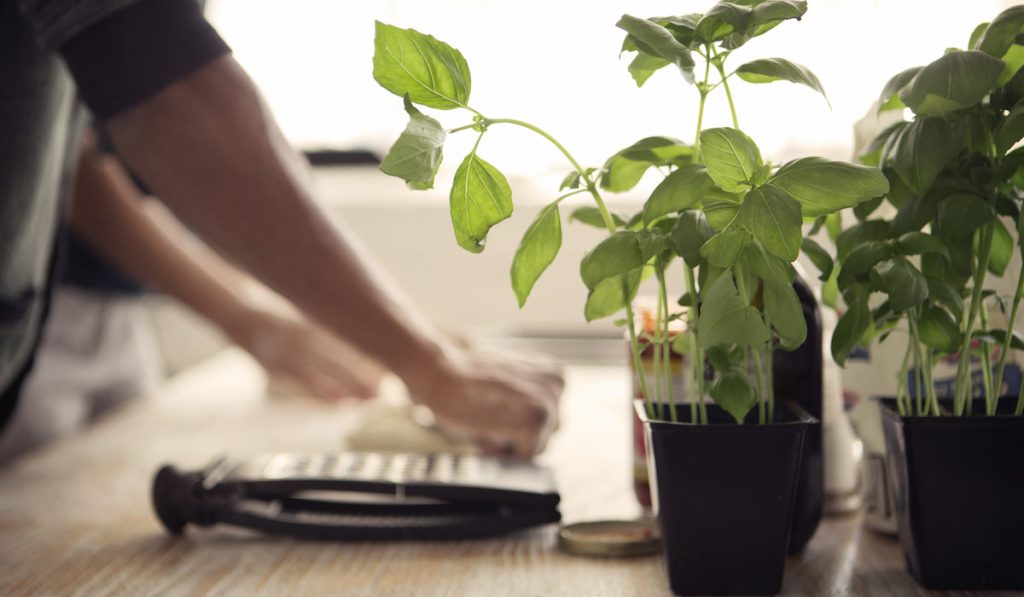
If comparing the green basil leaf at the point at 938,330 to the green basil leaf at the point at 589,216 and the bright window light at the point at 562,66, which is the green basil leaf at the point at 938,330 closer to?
the green basil leaf at the point at 589,216

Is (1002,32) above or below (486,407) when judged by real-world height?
above

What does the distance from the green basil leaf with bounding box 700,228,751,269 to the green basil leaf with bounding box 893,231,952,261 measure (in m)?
0.11

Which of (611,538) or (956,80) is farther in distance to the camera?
(611,538)

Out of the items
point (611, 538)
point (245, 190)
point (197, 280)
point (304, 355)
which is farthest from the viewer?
point (197, 280)

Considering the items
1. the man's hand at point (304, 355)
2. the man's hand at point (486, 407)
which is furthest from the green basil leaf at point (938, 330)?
the man's hand at point (304, 355)

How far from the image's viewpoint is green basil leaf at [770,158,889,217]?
54cm

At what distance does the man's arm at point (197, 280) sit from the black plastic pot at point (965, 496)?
979mm

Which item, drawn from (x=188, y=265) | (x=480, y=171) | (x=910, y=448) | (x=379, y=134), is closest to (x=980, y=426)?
(x=910, y=448)

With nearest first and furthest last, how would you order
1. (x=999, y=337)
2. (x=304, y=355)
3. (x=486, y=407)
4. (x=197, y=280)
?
(x=999, y=337), (x=486, y=407), (x=304, y=355), (x=197, y=280)

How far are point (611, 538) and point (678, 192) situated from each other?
12.2 inches

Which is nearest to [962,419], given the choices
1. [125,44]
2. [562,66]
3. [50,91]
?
[125,44]

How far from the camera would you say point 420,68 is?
577 mm

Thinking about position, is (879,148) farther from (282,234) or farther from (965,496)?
(282,234)

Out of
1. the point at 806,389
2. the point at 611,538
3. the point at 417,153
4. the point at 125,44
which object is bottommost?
the point at 611,538
